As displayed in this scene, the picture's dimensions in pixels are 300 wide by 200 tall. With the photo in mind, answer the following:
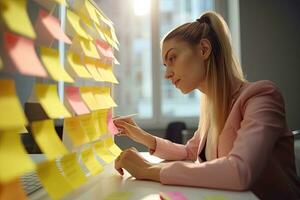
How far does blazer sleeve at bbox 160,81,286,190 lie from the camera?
24.9 inches

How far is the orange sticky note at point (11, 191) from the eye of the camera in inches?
15.0

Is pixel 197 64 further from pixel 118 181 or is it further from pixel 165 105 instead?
pixel 165 105

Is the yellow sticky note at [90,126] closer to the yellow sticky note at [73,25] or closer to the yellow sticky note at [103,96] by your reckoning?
the yellow sticky note at [103,96]

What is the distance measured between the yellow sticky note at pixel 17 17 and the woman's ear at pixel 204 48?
2.05 ft

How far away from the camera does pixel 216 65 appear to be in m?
0.97

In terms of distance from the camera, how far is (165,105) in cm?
276

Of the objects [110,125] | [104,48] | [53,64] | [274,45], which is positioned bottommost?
[110,125]

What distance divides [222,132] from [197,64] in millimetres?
239

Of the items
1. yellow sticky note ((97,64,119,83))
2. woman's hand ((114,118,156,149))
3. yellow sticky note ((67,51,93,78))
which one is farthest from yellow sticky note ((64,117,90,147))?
woman's hand ((114,118,156,149))

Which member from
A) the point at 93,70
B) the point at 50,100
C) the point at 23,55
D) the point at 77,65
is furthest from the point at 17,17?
the point at 93,70

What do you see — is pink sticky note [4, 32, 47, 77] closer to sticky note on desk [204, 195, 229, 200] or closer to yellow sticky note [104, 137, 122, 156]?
sticky note on desk [204, 195, 229, 200]

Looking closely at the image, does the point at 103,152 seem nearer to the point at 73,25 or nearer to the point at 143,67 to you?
the point at 73,25

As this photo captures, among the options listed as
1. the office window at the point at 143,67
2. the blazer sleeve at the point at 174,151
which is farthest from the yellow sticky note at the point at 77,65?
the office window at the point at 143,67

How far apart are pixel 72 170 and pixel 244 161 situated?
0.38 meters
